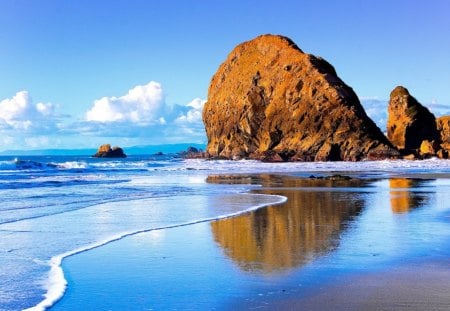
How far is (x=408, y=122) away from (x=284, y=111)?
23.9 meters

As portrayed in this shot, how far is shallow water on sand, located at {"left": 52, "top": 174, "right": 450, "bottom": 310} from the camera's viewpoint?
22.3ft

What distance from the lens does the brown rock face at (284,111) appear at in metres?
91.6

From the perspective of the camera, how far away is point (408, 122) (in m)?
106

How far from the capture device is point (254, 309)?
6.30 meters

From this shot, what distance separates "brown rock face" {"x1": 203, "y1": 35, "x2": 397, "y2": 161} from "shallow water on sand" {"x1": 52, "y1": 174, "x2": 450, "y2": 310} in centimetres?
7389

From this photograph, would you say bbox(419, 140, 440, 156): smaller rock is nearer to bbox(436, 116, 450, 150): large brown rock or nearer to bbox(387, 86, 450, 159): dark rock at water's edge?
bbox(387, 86, 450, 159): dark rock at water's edge

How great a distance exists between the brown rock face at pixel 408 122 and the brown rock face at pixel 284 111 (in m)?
12.0

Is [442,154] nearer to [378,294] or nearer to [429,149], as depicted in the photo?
[429,149]

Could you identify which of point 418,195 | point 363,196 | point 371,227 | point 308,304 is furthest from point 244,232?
point 418,195

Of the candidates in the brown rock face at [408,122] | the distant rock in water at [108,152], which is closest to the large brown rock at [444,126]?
the brown rock face at [408,122]

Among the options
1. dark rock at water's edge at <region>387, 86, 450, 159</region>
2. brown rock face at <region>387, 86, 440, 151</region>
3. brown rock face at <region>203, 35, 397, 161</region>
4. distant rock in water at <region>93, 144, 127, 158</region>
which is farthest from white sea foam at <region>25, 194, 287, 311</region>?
distant rock in water at <region>93, 144, 127, 158</region>

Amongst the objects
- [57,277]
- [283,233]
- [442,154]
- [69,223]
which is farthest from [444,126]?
[57,277]

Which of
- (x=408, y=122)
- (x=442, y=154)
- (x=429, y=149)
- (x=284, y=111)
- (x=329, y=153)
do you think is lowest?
(x=442, y=154)

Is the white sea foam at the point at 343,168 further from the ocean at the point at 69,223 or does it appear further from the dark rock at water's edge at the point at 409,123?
the dark rock at water's edge at the point at 409,123
